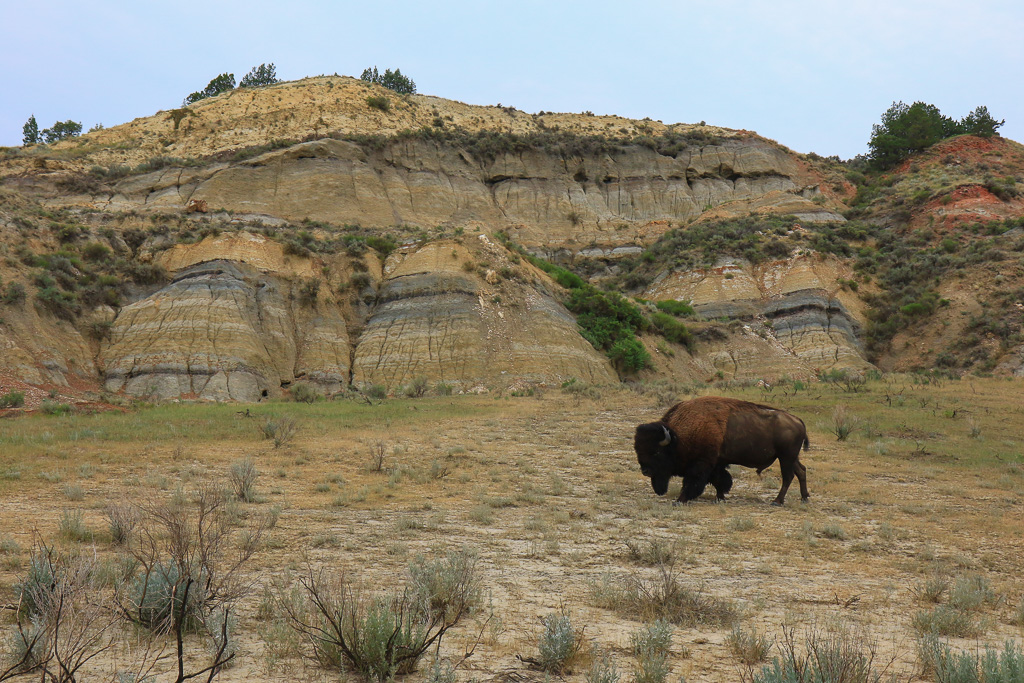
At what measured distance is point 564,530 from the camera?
10.5 m

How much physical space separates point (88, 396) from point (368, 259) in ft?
58.1

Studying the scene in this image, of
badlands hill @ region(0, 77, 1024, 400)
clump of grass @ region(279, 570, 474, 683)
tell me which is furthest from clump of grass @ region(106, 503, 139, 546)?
badlands hill @ region(0, 77, 1024, 400)

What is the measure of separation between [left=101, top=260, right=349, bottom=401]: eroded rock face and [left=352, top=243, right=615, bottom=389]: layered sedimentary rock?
2.35 metres

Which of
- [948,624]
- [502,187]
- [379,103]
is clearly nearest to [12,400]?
[948,624]

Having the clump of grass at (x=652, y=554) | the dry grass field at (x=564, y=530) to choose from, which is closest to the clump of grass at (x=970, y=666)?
the dry grass field at (x=564, y=530)

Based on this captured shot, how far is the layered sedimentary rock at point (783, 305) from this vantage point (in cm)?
4570

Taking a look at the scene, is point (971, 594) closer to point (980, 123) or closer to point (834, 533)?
point (834, 533)

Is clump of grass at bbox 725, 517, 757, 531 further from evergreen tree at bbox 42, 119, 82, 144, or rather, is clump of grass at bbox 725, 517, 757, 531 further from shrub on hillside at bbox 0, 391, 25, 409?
evergreen tree at bbox 42, 119, 82, 144

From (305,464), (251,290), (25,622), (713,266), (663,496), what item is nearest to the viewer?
(25,622)

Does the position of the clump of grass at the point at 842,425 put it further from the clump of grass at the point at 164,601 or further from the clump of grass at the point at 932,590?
the clump of grass at the point at 164,601

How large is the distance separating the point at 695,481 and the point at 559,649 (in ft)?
26.3

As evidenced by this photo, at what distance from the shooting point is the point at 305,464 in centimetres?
1638

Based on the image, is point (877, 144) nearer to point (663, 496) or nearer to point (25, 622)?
point (663, 496)

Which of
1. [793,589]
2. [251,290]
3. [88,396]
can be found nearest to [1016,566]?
[793,589]
